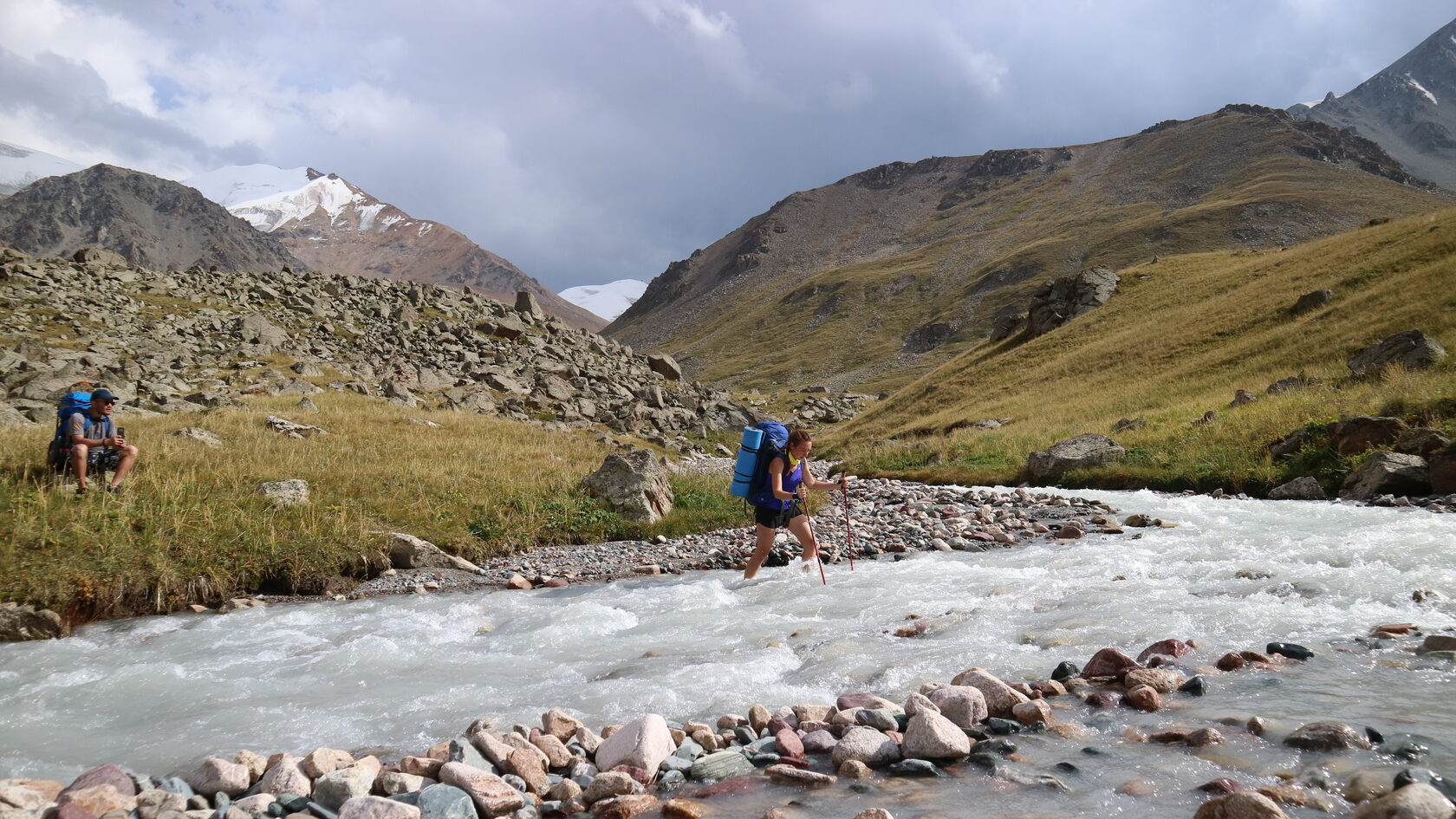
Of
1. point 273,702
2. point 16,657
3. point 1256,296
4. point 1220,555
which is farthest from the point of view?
point 1256,296

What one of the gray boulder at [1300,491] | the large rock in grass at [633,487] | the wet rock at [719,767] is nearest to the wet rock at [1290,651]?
the wet rock at [719,767]

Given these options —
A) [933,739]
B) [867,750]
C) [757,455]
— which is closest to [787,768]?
[867,750]

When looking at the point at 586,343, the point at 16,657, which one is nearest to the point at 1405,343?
the point at 16,657

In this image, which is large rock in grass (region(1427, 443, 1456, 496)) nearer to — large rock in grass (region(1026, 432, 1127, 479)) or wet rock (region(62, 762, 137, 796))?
large rock in grass (region(1026, 432, 1127, 479))

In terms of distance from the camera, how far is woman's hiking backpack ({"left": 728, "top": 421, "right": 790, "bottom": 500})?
492 inches

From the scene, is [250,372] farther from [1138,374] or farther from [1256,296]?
[1256,296]

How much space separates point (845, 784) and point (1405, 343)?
30746mm

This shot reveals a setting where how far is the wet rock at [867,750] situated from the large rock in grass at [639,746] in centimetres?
124

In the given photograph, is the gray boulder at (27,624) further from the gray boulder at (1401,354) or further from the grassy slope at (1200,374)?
the gray boulder at (1401,354)

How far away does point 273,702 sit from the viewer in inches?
279

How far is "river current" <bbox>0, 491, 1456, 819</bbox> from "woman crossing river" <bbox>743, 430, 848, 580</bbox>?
60 centimetres

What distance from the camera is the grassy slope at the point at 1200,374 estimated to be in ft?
70.0

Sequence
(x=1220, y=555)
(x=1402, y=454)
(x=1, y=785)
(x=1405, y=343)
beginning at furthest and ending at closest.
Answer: (x=1405, y=343) → (x=1402, y=454) → (x=1220, y=555) → (x=1, y=785)

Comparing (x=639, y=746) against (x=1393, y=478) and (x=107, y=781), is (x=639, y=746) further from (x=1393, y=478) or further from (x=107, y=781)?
(x=1393, y=478)
